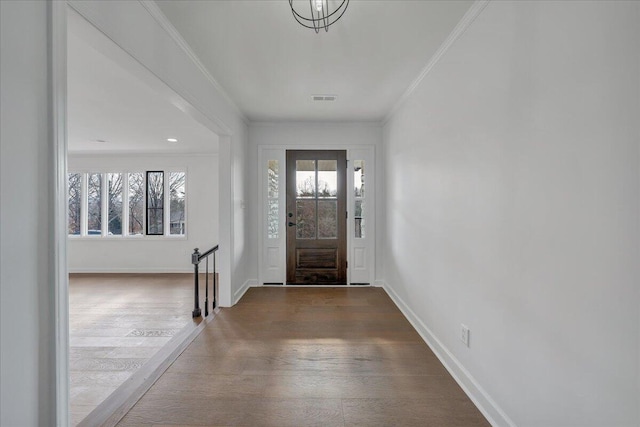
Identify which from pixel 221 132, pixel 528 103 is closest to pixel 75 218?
pixel 221 132

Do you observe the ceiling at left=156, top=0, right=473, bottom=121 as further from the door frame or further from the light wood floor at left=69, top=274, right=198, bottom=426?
the light wood floor at left=69, top=274, right=198, bottom=426

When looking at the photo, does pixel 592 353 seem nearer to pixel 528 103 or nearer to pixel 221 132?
pixel 528 103

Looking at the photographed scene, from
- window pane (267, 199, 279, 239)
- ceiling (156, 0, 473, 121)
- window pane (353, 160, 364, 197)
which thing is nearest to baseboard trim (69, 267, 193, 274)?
window pane (267, 199, 279, 239)

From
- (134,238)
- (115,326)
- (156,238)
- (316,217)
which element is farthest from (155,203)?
(316,217)

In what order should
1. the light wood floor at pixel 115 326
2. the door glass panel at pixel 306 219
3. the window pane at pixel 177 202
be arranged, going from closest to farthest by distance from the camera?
the light wood floor at pixel 115 326 → the door glass panel at pixel 306 219 → the window pane at pixel 177 202

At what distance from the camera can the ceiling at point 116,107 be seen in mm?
1763

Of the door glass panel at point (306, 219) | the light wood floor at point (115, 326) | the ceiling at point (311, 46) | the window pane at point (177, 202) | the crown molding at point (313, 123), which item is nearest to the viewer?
the ceiling at point (311, 46)

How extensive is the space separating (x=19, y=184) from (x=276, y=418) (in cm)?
172

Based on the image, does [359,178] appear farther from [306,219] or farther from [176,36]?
[176,36]

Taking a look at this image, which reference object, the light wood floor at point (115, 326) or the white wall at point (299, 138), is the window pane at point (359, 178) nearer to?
the white wall at point (299, 138)

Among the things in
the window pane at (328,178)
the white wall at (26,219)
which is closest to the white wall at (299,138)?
the window pane at (328,178)

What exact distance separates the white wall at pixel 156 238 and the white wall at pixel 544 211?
4998 millimetres

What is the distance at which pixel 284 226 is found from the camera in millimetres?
4527

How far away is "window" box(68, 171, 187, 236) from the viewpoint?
6145mm
